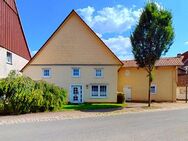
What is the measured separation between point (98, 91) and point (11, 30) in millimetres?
11771

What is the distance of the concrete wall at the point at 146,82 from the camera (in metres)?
44.5

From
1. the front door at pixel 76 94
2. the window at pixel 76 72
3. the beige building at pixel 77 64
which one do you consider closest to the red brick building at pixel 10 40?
the beige building at pixel 77 64

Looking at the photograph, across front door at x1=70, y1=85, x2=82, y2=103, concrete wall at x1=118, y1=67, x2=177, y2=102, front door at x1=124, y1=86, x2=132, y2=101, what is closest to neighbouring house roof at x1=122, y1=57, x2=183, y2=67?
concrete wall at x1=118, y1=67, x2=177, y2=102

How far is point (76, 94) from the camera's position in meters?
38.7

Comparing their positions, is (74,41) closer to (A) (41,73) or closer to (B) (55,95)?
(A) (41,73)

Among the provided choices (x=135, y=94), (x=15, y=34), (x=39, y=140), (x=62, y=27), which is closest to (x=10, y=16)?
(x=15, y=34)

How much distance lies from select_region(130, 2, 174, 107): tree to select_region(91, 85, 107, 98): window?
631cm

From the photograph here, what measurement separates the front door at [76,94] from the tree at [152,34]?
8.30 m

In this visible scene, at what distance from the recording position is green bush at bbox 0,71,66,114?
24.5m

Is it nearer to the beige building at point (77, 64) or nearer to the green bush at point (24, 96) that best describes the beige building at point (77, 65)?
the beige building at point (77, 64)

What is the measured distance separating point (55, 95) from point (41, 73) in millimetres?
12055

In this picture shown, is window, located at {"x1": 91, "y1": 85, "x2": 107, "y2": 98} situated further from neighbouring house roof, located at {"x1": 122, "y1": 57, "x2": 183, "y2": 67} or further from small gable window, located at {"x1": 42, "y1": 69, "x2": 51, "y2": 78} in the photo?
neighbouring house roof, located at {"x1": 122, "y1": 57, "x2": 183, "y2": 67}

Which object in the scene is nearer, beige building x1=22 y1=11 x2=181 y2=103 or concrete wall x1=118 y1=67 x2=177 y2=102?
beige building x1=22 y1=11 x2=181 y2=103

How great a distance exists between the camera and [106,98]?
38719mm
